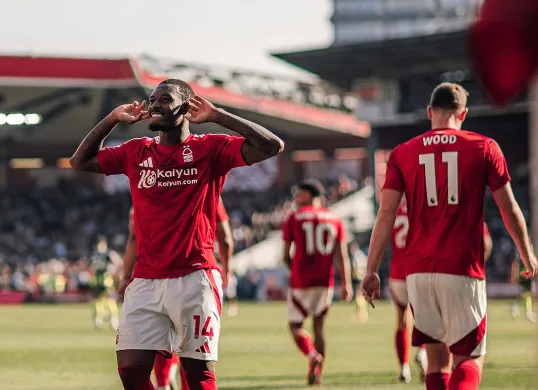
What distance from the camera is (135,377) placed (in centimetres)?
656

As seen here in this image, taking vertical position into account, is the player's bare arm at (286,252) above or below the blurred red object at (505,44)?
above

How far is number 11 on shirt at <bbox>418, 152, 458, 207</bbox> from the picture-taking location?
22.7ft

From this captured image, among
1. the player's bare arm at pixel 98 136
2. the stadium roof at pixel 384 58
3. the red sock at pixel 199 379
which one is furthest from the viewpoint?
the stadium roof at pixel 384 58

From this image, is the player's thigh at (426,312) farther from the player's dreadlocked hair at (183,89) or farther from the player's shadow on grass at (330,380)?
the player's shadow on grass at (330,380)

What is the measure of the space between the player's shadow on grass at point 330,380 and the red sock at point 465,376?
5682 mm

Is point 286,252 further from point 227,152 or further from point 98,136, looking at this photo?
point 227,152

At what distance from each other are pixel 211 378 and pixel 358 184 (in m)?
54.6

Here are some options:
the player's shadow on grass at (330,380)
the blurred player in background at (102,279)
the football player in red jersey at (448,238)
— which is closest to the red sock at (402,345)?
the player's shadow on grass at (330,380)

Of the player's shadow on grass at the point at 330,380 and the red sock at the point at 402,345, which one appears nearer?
the player's shadow on grass at the point at 330,380

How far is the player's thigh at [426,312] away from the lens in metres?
6.91

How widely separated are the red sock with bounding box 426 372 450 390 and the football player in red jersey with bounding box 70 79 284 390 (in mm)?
1340

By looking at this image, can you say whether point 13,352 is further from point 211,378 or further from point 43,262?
point 43,262

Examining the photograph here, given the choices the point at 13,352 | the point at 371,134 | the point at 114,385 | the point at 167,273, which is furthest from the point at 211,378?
the point at 371,134

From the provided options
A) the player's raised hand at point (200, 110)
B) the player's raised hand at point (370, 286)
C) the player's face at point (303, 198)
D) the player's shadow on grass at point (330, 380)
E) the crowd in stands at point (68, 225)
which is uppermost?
the crowd in stands at point (68, 225)
